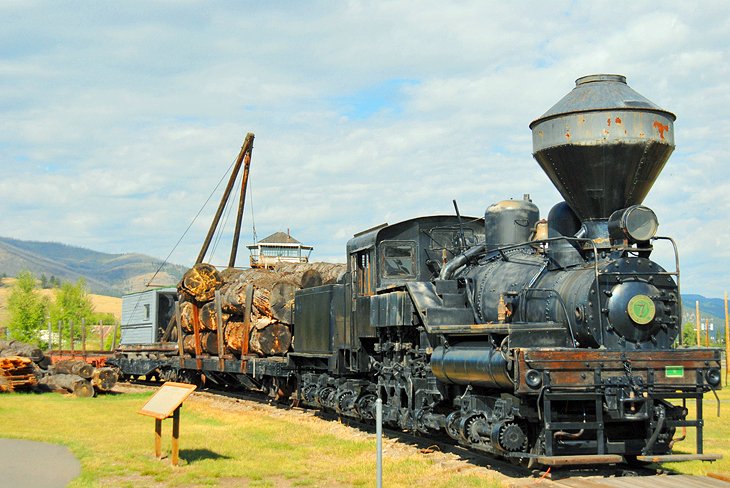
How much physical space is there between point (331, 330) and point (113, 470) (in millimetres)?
6512

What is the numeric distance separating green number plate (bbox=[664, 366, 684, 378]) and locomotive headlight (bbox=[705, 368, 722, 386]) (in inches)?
13.3

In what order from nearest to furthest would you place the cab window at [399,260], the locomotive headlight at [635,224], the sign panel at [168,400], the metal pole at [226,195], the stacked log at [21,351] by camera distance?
1. the locomotive headlight at [635,224]
2. the sign panel at [168,400]
3. the cab window at [399,260]
4. the stacked log at [21,351]
5. the metal pole at [226,195]

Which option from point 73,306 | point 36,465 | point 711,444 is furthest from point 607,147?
point 73,306

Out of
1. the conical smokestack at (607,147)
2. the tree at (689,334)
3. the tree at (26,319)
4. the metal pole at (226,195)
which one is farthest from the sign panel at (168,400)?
the tree at (689,334)

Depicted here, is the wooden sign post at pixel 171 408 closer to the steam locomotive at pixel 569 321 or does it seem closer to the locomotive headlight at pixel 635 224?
the steam locomotive at pixel 569 321

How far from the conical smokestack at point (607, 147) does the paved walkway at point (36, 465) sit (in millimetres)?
7180

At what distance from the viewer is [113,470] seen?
1102cm

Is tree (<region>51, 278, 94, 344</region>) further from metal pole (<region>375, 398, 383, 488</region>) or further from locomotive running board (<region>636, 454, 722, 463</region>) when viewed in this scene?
metal pole (<region>375, 398, 383, 488</region>)

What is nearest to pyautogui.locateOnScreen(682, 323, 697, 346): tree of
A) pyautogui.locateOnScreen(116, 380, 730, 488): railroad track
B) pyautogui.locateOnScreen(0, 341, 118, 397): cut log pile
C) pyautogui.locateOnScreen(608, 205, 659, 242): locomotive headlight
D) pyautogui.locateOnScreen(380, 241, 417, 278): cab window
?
pyautogui.locateOnScreen(0, 341, 118, 397): cut log pile

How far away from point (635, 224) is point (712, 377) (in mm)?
1984

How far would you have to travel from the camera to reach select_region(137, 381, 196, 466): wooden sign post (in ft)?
37.3

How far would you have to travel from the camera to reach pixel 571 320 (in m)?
10.4

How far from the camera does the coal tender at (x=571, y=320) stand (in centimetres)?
988

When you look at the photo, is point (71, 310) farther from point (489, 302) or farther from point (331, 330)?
point (489, 302)
